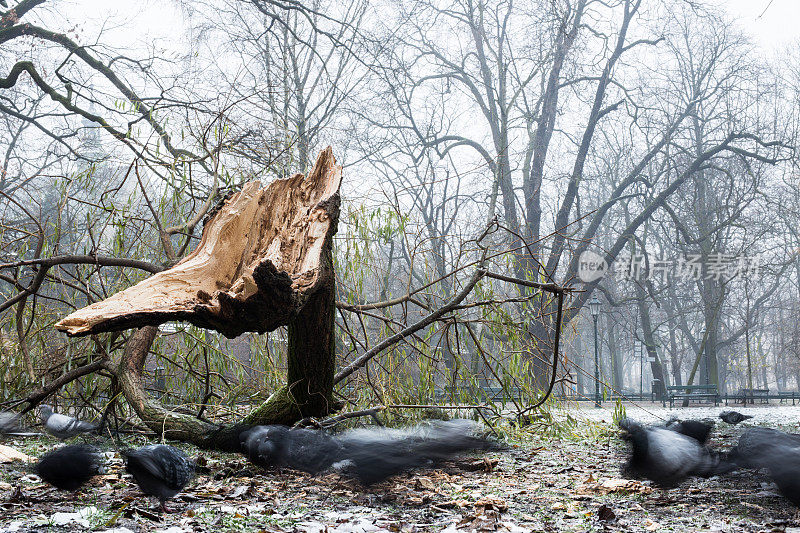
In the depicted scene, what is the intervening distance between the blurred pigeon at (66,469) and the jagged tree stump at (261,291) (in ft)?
2.42

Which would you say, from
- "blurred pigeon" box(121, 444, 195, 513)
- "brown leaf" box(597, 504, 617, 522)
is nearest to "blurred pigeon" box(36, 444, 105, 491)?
"blurred pigeon" box(121, 444, 195, 513)

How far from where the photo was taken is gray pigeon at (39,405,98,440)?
358cm

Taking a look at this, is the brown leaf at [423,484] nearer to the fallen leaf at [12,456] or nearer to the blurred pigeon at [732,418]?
the fallen leaf at [12,456]

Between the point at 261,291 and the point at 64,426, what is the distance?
9.42 ft

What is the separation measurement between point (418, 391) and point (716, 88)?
1087 centimetres

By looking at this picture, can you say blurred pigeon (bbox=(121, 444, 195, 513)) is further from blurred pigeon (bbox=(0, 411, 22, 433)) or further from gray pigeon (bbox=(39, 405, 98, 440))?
blurred pigeon (bbox=(0, 411, 22, 433))

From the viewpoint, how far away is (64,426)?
3682 mm

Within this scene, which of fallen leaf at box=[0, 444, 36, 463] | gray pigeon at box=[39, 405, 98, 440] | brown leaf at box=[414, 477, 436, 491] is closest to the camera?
brown leaf at box=[414, 477, 436, 491]

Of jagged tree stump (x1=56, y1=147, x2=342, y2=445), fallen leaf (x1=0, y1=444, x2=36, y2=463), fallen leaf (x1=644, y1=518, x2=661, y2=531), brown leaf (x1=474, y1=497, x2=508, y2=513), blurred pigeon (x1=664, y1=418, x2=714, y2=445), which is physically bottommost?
brown leaf (x1=474, y1=497, x2=508, y2=513)

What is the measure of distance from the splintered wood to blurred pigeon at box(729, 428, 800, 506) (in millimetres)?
1663

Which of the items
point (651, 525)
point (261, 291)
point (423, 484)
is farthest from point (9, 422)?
point (651, 525)

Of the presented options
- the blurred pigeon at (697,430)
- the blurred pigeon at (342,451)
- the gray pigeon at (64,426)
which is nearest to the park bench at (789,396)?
the blurred pigeon at (697,430)

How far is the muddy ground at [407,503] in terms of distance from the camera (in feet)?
5.44

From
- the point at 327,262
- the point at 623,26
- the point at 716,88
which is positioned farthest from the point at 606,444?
the point at 716,88
